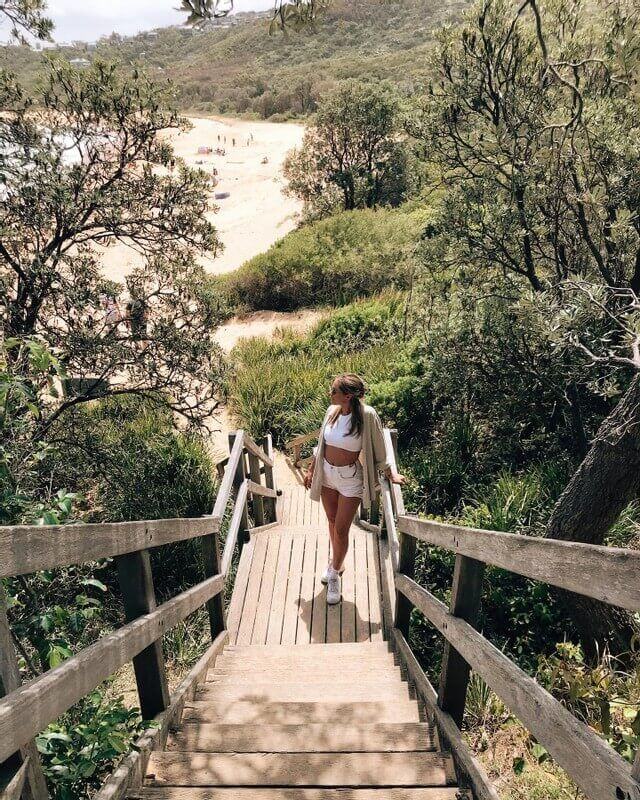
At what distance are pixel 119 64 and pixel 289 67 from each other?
90.5m

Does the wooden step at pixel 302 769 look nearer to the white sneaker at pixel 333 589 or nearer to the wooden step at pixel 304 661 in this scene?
the wooden step at pixel 304 661

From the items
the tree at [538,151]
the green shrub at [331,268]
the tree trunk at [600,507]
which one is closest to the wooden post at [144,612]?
the tree trunk at [600,507]

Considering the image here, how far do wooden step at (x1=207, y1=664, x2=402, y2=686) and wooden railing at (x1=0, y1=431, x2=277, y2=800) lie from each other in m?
0.23

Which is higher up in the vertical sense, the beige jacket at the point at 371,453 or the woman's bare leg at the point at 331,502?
the beige jacket at the point at 371,453

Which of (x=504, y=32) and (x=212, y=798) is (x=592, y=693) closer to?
(x=212, y=798)

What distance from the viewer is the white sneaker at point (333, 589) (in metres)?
4.68

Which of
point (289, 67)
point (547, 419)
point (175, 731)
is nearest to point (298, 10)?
point (175, 731)

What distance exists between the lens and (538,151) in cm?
662

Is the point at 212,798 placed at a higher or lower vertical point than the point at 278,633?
higher

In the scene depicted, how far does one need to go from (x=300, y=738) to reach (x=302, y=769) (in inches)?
10.4

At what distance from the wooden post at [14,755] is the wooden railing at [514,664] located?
123 centimetres

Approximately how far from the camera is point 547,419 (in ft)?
24.2

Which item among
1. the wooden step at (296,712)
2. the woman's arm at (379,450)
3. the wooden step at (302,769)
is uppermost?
the woman's arm at (379,450)

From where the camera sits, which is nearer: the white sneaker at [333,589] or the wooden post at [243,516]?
the white sneaker at [333,589]
